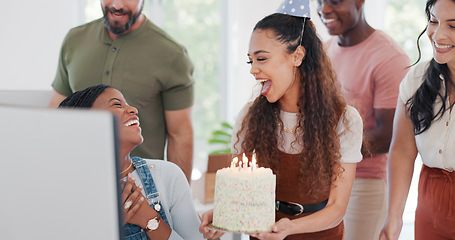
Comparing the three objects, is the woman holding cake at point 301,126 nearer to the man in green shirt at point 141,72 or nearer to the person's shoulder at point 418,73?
the person's shoulder at point 418,73

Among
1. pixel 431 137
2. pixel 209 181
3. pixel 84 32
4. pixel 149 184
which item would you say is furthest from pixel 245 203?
pixel 209 181

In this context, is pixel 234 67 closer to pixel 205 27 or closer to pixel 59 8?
pixel 205 27

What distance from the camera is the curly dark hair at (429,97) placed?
1.91m

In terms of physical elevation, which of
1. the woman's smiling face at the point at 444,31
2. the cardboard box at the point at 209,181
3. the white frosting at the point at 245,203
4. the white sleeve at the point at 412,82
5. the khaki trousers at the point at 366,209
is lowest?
the cardboard box at the point at 209,181

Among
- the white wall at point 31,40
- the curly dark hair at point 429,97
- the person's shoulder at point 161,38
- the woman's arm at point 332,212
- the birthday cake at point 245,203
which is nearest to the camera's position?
the birthday cake at point 245,203

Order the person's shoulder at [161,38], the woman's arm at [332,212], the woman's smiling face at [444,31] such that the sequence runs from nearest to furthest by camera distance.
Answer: the woman's arm at [332,212]
the woman's smiling face at [444,31]
the person's shoulder at [161,38]

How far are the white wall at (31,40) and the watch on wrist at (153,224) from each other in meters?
3.04

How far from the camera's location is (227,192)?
139cm

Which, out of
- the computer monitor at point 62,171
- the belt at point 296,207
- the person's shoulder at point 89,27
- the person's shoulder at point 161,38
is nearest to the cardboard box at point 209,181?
the person's shoulder at point 161,38

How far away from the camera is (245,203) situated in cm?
137

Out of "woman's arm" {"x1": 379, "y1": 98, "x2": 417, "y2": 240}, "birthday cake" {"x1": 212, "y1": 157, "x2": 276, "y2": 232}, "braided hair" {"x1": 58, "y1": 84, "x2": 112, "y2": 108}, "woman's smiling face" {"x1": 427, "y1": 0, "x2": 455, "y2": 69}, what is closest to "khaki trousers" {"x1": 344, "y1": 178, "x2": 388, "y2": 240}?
"woman's arm" {"x1": 379, "y1": 98, "x2": 417, "y2": 240}

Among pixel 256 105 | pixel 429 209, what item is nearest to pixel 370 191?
pixel 429 209

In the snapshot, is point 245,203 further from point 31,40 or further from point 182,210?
point 31,40

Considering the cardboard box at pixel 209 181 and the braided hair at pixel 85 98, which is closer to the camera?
the braided hair at pixel 85 98
